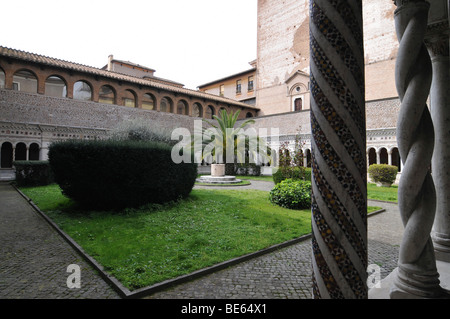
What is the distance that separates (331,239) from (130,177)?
21.2 ft

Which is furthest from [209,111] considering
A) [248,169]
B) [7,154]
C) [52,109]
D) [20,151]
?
[7,154]

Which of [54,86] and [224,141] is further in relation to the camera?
[54,86]

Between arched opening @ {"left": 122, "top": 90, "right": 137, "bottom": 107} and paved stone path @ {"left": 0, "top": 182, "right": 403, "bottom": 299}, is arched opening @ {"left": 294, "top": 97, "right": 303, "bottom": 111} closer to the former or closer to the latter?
arched opening @ {"left": 122, "top": 90, "right": 137, "bottom": 107}

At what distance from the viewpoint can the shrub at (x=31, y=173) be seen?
13.4 meters

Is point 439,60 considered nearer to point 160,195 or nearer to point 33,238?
point 160,195

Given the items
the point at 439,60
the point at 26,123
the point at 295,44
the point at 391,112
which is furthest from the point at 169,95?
the point at 439,60

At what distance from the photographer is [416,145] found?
69.3 inches

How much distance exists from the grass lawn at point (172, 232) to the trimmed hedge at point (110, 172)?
1.30 feet

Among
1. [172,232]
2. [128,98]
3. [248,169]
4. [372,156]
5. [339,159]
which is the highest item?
[128,98]

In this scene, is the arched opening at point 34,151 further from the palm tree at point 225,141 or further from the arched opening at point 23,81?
the arched opening at point 23,81

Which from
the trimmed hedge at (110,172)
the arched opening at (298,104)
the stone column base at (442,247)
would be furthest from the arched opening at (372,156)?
the stone column base at (442,247)

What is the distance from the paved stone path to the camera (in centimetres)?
297

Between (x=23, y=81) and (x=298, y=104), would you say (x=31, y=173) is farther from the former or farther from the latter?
(x=298, y=104)

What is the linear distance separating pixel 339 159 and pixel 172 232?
449cm
